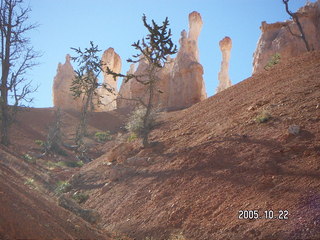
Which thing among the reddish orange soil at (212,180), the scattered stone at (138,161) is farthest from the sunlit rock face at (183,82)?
the scattered stone at (138,161)

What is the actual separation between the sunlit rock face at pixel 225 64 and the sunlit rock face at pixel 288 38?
1276 centimetres

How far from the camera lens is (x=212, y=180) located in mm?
8188

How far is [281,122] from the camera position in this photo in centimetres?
949

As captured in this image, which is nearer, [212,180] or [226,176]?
[226,176]

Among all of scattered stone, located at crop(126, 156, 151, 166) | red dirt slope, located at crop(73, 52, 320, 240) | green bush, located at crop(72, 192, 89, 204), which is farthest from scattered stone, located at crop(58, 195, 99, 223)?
scattered stone, located at crop(126, 156, 151, 166)

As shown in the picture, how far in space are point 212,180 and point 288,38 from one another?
2278cm

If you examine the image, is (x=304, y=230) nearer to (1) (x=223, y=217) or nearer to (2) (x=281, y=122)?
(1) (x=223, y=217)

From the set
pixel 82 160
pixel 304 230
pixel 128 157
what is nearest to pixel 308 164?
pixel 304 230

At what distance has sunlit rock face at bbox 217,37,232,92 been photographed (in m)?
43.3

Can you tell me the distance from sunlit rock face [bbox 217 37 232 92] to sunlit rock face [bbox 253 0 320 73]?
41.9 feet

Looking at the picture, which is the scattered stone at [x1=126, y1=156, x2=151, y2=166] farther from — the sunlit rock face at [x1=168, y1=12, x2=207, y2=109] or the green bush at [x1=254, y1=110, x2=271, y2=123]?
the sunlit rock face at [x1=168, y1=12, x2=207, y2=109]

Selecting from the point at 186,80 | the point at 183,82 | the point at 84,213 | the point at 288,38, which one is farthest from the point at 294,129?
the point at 183,82

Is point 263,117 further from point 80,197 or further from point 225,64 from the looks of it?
point 225,64

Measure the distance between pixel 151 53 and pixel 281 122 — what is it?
702cm
